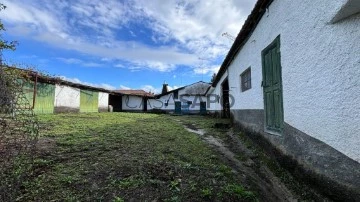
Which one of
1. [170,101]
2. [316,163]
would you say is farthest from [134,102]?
[316,163]

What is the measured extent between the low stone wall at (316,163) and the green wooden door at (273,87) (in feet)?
0.95

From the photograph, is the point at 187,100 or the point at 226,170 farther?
the point at 187,100

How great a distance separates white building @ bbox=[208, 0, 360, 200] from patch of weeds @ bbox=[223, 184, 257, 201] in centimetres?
94

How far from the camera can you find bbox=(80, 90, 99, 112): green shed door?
20.8 m

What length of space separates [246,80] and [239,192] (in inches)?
216

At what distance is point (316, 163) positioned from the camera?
3.54m

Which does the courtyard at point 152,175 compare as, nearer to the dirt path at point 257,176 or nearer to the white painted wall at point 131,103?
the dirt path at point 257,176

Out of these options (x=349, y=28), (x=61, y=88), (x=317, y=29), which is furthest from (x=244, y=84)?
(x=61, y=88)

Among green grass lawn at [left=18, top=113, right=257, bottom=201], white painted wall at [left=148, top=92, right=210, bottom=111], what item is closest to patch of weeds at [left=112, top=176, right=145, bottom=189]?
green grass lawn at [left=18, top=113, right=257, bottom=201]

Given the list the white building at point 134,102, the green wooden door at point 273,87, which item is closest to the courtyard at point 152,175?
the green wooden door at point 273,87

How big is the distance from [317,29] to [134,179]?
3.38m

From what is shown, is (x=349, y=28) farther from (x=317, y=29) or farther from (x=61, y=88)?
(x=61, y=88)

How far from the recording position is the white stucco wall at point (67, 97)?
17.1 m

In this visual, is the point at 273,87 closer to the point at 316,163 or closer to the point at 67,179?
the point at 316,163
